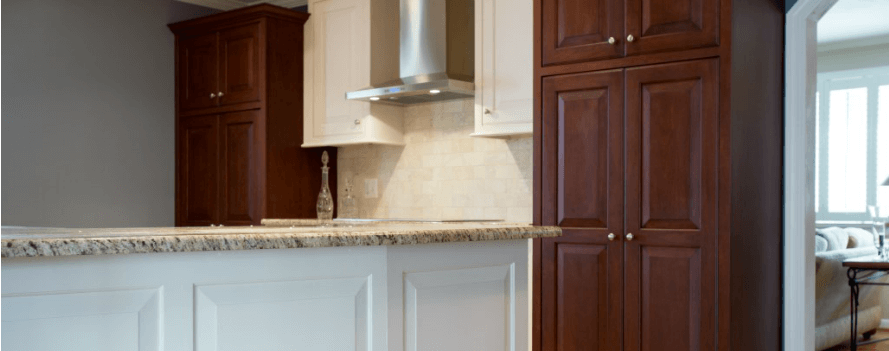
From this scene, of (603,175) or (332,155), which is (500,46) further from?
(332,155)

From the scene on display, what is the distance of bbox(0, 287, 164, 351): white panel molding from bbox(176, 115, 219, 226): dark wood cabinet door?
361 centimetres

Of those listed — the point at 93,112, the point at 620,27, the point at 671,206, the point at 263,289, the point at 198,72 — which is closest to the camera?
the point at 263,289

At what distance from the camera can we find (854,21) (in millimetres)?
6562

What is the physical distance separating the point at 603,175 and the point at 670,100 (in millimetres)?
406

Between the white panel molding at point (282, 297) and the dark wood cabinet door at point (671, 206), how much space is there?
156 centimetres

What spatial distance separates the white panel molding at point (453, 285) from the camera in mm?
2094

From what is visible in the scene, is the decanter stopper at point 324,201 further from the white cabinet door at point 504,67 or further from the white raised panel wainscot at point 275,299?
the white raised panel wainscot at point 275,299

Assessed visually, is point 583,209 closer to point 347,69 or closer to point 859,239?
point 347,69

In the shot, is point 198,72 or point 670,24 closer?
point 670,24

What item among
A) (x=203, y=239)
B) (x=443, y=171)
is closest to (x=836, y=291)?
(x=443, y=171)

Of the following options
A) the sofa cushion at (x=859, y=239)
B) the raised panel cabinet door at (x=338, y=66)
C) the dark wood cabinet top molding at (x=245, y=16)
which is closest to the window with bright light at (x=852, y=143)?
the sofa cushion at (x=859, y=239)

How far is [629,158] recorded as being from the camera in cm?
326

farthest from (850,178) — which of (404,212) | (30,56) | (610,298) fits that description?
(30,56)

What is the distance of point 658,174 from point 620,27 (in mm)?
613
